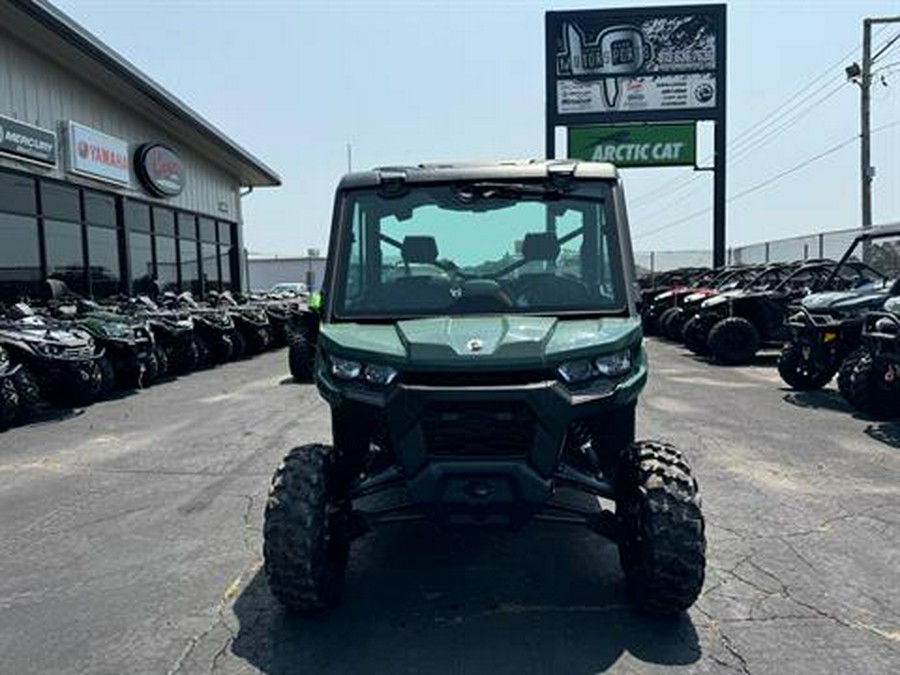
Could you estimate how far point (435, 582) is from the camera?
4312mm

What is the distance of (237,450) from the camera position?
7.64 m

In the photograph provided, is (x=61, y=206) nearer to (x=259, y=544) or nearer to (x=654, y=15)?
(x=259, y=544)

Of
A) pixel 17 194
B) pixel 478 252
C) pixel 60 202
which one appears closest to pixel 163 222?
pixel 60 202

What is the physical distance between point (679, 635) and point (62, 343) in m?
8.67

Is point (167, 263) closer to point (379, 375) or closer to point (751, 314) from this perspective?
point (751, 314)

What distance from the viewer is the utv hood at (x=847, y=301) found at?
392 inches

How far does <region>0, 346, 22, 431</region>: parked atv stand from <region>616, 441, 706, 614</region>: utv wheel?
7481mm

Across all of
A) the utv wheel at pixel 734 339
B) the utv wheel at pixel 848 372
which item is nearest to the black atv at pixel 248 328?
the utv wheel at pixel 734 339

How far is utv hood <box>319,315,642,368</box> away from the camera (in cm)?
350

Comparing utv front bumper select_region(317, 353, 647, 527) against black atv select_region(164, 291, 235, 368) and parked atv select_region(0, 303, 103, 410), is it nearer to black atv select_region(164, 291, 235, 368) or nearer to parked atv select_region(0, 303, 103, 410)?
parked atv select_region(0, 303, 103, 410)

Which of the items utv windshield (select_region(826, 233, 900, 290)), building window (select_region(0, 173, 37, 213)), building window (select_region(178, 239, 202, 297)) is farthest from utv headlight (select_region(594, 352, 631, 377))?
building window (select_region(178, 239, 202, 297))

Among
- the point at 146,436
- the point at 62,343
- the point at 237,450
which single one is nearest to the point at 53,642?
the point at 237,450

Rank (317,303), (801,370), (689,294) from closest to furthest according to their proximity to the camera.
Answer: (317,303), (801,370), (689,294)

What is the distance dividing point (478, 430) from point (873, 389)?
6.71 metres
